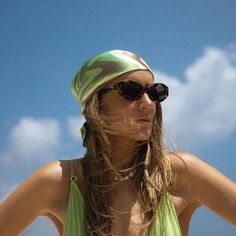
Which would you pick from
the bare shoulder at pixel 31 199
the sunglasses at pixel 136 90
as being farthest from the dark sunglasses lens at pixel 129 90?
the bare shoulder at pixel 31 199

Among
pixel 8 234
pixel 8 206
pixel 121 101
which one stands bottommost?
pixel 8 234

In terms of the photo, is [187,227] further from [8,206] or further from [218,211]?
[8,206]

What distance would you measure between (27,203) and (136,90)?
113 centimetres

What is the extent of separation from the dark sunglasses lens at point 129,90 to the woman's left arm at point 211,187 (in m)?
0.63

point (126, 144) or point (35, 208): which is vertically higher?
point (126, 144)

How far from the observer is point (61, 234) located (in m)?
3.28

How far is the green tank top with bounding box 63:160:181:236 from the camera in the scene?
300 centimetres

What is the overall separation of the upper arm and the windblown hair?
0.95 ft

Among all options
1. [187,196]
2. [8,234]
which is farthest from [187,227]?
[8,234]

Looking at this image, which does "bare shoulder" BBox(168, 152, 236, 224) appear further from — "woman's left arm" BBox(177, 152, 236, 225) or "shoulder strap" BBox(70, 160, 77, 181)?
"shoulder strap" BBox(70, 160, 77, 181)

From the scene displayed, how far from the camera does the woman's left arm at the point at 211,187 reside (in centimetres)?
309

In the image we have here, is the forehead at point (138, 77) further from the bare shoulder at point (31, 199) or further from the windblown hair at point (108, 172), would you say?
the bare shoulder at point (31, 199)

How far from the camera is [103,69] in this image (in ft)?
10.7

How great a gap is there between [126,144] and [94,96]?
44cm
